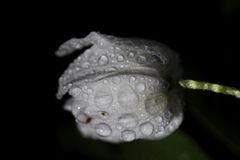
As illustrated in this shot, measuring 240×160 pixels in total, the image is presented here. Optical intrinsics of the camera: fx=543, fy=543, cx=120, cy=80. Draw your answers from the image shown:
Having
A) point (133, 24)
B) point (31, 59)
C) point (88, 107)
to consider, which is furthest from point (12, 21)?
point (88, 107)

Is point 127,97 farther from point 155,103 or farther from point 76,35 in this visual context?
point 76,35

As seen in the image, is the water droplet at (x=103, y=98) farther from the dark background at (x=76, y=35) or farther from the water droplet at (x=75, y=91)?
the dark background at (x=76, y=35)

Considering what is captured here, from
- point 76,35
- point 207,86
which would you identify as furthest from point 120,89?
point 76,35

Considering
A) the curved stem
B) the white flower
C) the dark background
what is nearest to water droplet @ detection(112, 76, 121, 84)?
the white flower

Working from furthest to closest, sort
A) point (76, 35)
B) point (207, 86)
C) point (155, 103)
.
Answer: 1. point (76, 35)
2. point (155, 103)
3. point (207, 86)

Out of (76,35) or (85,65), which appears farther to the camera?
(76,35)

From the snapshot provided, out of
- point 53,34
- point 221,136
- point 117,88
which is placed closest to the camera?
point 117,88

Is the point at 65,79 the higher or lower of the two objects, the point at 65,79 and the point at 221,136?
the higher

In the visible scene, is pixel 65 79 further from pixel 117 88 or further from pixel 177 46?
pixel 177 46
